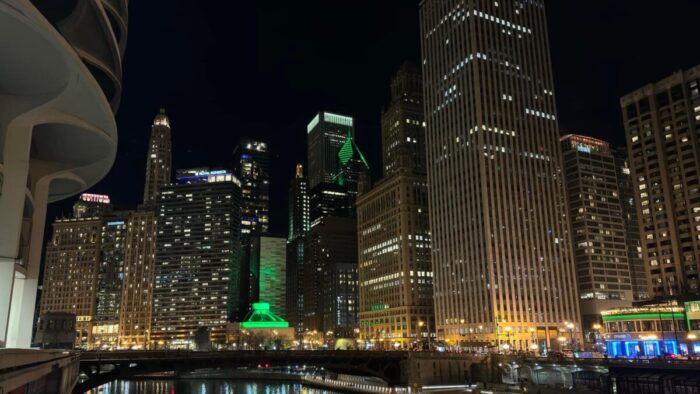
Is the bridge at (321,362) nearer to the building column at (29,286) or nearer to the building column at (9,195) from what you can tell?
the building column at (29,286)

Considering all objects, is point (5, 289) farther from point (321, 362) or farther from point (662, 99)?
point (662, 99)

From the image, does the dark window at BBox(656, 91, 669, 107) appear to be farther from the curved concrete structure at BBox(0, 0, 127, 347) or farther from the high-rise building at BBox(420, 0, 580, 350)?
the curved concrete structure at BBox(0, 0, 127, 347)

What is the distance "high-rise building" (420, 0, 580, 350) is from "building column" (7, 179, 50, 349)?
12953 centimetres

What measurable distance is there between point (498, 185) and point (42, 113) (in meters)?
149

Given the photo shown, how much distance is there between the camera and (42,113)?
38.0 meters

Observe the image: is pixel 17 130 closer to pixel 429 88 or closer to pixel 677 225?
pixel 429 88

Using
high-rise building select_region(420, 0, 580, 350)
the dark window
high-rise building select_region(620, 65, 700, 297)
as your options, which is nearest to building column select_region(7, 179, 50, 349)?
high-rise building select_region(420, 0, 580, 350)

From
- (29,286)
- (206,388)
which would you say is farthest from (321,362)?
(29,286)

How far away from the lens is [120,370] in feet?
285

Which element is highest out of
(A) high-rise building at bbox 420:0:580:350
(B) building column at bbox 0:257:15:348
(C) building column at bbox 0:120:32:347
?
(A) high-rise building at bbox 420:0:580:350

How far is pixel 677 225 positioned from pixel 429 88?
92.3 meters

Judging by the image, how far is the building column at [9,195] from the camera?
121 feet

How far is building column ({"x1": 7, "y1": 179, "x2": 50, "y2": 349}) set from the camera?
51031 millimetres

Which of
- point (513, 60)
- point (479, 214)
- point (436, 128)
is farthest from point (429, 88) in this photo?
point (479, 214)
